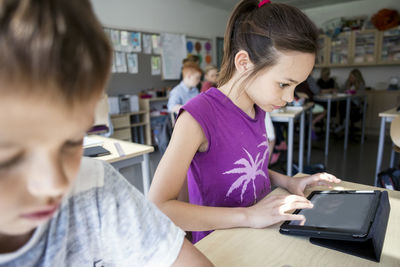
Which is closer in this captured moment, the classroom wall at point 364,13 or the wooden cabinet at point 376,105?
the wooden cabinet at point 376,105

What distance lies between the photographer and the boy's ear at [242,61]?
0.79 meters

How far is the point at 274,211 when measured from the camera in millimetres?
631

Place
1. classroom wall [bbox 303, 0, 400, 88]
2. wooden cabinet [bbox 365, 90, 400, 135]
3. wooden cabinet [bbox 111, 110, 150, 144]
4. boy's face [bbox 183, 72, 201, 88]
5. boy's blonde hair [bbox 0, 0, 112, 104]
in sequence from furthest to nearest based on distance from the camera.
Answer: classroom wall [bbox 303, 0, 400, 88] < wooden cabinet [bbox 365, 90, 400, 135] < wooden cabinet [bbox 111, 110, 150, 144] < boy's face [bbox 183, 72, 201, 88] < boy's blonde hair [bbox 0, 0, 112, 104]

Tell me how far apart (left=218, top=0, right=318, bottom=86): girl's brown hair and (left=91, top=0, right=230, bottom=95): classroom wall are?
3.05 metres

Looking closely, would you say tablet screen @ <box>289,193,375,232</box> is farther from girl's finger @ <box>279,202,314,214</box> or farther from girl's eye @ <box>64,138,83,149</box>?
girl's eye @ <box>64,138,83,149</box>

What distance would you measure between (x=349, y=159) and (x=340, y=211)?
3.32 meters

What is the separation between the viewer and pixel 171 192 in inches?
26.6

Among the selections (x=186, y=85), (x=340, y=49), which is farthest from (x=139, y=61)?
(x=340, y=49)

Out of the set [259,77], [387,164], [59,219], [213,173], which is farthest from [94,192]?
[387,164]

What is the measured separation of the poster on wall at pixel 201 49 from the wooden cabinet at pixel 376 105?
3182 mm

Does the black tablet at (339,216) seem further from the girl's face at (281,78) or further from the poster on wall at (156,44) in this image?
the poster on wall at (156,44)

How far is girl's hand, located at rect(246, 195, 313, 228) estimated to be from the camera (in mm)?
619

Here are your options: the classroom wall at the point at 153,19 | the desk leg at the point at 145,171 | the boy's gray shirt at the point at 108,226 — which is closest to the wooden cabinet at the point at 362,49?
the classroom wall at the point at 153,19

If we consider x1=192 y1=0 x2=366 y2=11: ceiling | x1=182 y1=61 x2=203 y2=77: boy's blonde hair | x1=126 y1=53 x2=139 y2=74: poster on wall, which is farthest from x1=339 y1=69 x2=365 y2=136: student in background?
x1=126 y1=53 x2=139 y2=74: poster on wall
